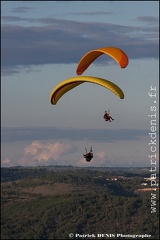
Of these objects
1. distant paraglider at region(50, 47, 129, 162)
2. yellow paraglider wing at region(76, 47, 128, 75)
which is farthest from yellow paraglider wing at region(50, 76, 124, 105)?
yellow paraglider wing at region(76, 47, 128, 75)

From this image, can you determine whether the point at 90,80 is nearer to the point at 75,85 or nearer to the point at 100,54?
the point at 100,54

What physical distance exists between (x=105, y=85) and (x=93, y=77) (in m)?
3.09

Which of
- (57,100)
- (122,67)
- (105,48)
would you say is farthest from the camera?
(57,100)

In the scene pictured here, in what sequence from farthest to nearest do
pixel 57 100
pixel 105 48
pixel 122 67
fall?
pixel 57 100
pixel 105 48
pixel 122 67

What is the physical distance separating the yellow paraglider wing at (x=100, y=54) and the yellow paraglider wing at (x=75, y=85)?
1.52 meters

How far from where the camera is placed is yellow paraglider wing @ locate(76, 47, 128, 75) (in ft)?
242

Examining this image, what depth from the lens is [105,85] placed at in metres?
75.1

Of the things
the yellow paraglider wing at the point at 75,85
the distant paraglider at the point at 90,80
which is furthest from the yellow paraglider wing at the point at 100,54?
the yellow paraglider wing at the point at 75,85

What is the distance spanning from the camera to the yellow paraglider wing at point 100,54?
73875 mm

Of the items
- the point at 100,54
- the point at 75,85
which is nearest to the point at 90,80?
the point at 100,54

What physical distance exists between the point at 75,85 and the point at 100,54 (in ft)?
17.8

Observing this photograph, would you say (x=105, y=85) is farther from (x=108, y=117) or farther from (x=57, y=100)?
(x=57, y=100)

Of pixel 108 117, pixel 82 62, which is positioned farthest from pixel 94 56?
pixel 108 117

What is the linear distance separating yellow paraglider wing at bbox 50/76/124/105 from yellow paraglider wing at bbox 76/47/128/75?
4.98 ft
